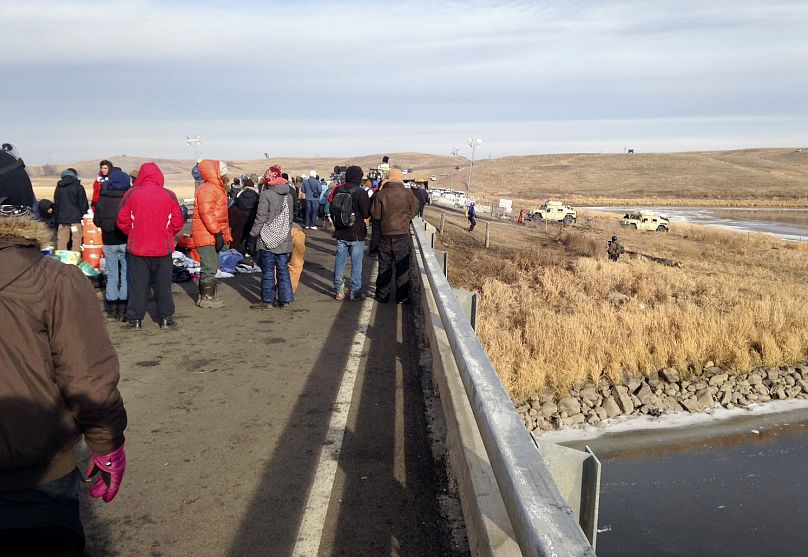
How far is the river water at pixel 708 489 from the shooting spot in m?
7.57

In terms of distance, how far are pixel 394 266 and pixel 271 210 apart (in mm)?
1828

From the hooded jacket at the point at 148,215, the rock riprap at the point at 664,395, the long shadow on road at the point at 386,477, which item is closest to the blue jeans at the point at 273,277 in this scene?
the hooded jacket at the point at 148,215

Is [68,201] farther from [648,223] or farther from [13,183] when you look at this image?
[648,223]

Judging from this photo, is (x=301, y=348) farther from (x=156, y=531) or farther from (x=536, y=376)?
(x=536, y=376)

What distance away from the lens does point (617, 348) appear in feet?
41.0

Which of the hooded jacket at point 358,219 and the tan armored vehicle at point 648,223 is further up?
the hooded jacket at point 358,219

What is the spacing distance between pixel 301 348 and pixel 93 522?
3657 mm

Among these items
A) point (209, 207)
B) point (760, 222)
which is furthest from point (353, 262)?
point (760, 222)

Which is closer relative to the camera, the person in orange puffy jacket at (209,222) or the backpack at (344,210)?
the person in orange puffy jacket at (209,222)

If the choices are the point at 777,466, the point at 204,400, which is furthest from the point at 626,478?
the point at 204,400

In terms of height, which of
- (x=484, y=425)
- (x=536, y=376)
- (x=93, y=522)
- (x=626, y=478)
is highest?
(x=484, y=425)

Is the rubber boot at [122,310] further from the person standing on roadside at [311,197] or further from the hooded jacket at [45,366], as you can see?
the person standing on roadside at [311,197]

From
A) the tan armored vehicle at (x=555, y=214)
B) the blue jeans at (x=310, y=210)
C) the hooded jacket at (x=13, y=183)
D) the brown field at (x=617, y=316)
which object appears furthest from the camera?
the tan armored vehicle at (x=555, y=214)

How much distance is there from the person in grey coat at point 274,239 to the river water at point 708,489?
4.73 m
